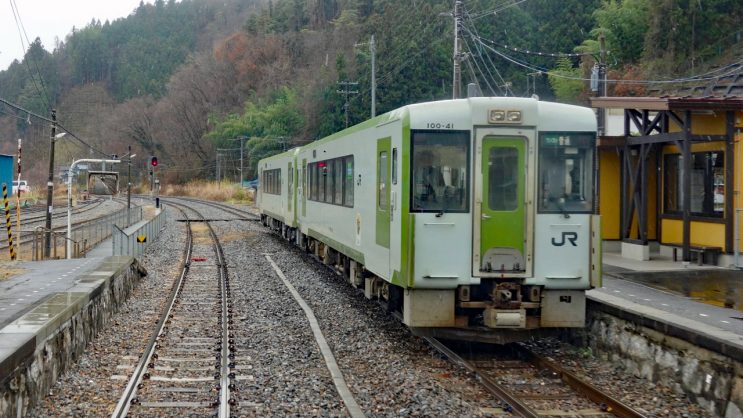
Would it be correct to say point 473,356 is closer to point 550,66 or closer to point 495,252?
point 495,252

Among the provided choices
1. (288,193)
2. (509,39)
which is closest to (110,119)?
(509,39)

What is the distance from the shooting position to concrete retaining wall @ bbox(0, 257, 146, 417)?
21.4 ft

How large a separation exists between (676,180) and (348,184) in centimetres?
677

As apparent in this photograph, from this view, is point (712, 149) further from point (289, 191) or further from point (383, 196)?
point (289, 191)

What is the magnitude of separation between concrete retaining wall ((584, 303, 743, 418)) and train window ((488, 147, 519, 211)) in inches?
75.6

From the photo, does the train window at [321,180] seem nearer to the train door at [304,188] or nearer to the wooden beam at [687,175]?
the train door at [304,188]

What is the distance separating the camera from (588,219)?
8969 mm

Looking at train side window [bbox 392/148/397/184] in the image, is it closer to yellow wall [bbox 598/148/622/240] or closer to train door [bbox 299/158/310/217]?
yellow wall [bbox 598/148/622/240]


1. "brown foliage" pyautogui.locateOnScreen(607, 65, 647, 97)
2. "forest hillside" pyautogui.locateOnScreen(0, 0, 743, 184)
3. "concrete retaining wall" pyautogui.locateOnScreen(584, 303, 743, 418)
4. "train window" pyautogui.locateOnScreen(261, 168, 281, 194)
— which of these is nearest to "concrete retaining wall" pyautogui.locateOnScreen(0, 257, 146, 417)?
"concrete retaining wall" pyautogui.locateOnScreen(584, 303, 743, 418)

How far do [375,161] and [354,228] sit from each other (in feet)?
6.51

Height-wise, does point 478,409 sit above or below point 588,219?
below

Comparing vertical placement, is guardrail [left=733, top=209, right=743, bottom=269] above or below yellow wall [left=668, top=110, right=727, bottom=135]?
below

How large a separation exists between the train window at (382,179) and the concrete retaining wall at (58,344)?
12.7 feet

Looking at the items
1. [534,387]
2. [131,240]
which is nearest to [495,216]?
[534,387]
